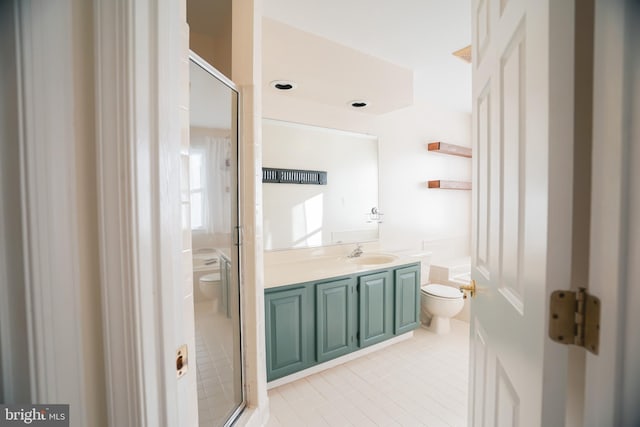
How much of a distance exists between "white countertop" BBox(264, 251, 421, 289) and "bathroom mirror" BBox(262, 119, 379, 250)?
0.16 metres

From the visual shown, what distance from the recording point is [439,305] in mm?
2756

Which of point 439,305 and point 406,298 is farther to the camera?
point 439,305

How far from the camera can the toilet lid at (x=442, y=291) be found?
275cm

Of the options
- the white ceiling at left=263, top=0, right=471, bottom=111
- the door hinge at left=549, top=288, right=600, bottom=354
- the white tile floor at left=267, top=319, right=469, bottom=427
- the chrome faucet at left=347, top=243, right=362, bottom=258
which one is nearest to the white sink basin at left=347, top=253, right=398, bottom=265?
the chrome faucet at left=347, top=243, right=362, bottom=258

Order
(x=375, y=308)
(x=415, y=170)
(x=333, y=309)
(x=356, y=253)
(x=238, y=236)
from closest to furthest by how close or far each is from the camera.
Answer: (x=238, y=236)
(x=333, y=309)
(x=375, y=308)
(x=356, y=253)
(x=415, y=170)

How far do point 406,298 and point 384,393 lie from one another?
0.89 meters

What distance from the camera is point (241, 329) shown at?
1.51 meters

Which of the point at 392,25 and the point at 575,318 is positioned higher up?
the point at 392,25

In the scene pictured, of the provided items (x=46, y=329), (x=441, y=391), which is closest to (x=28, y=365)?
(x=46, y=329)

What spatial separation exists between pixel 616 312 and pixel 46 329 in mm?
913

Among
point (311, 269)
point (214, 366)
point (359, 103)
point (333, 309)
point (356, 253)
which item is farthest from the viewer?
point (356, 253)

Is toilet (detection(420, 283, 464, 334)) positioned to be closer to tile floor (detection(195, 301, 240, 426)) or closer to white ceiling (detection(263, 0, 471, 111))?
tile floor (detection(195, 301, 240, 426))

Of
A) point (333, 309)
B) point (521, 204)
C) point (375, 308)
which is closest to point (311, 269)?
point (333, 309)

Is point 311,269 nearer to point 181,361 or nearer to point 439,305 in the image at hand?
point 439,305
